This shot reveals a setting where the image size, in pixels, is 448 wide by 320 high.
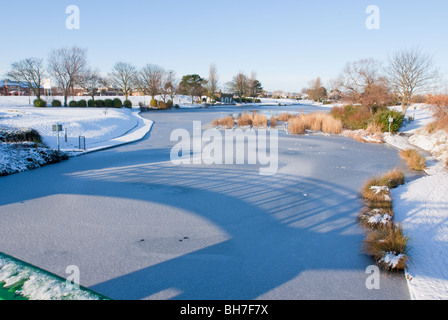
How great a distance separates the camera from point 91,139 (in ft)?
55.8

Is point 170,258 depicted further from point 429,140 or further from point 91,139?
point 429,140

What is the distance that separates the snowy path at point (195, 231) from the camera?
12.8ft

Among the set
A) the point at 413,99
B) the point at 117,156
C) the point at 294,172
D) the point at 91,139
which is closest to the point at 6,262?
the point at 294,172

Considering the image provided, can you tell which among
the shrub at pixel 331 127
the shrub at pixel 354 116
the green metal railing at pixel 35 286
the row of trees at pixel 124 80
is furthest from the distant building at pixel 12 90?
the green metal railing at pixel 35 286

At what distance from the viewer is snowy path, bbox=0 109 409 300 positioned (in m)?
3.90

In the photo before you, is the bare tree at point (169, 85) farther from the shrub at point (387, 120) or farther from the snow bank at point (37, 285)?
the snow bank at point (37, 285)

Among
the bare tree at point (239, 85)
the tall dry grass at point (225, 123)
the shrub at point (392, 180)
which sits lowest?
the shrub at point (392, 180)

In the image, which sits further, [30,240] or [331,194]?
[331,194]

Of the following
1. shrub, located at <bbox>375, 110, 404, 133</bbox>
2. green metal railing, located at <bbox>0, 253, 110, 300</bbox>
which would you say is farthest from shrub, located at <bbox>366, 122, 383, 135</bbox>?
green metal railing, located at <bbox>0, 253, 110, 300</bbox>

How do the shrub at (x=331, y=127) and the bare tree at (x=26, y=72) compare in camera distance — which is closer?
the shrub at (x=331, y=127)

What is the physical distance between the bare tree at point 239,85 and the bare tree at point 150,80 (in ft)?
87.7

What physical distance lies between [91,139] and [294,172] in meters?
11.7

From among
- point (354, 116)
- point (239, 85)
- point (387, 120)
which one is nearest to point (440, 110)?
point (387, 120)

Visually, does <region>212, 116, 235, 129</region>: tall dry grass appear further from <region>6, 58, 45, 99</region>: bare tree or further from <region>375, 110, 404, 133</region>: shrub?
<region>6, 58, 45, 99</region>: bare tree
